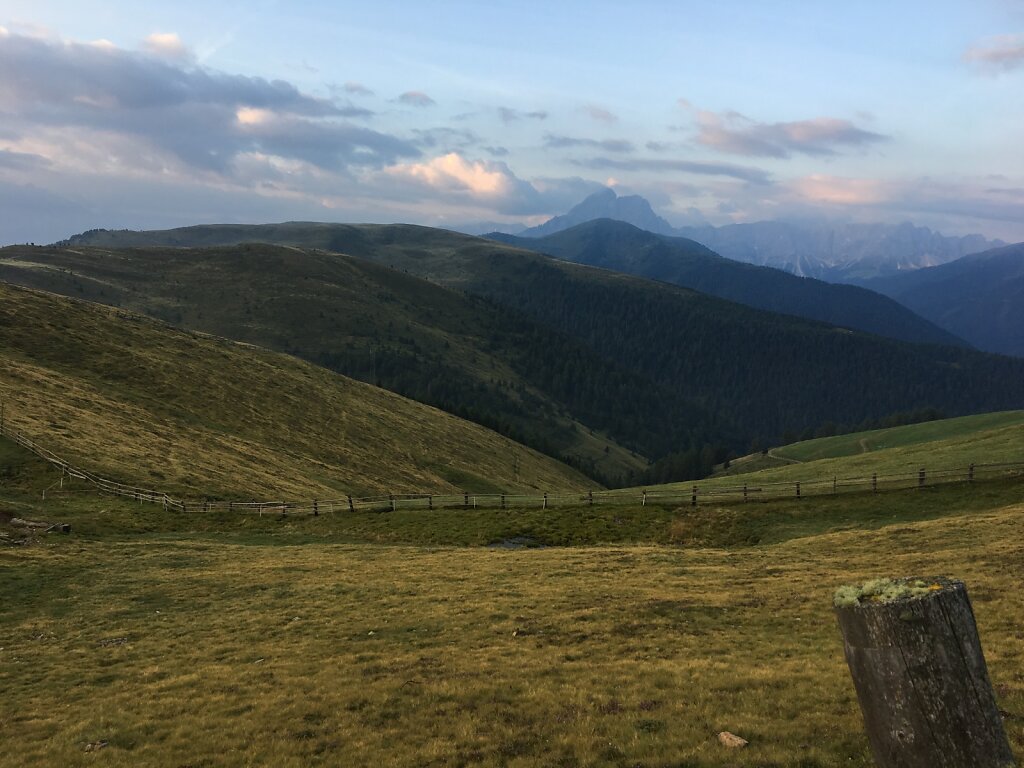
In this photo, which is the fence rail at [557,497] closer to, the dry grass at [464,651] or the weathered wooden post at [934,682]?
the dry grass at [464,651]

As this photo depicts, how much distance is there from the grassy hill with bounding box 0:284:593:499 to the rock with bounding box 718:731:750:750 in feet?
159

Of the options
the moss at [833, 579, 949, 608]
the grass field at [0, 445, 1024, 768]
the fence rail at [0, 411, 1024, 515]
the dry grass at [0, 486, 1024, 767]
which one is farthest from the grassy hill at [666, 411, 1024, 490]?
the moss at [833, 579, 949, 608]

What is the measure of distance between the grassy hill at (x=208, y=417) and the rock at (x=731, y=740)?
4835 centimetres

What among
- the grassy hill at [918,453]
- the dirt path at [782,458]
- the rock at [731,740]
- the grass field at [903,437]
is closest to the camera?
the rock at [731,740]

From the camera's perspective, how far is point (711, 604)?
80.0 ft

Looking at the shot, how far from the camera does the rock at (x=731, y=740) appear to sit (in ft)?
41.2

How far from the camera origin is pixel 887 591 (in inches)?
339

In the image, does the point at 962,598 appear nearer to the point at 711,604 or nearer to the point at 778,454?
the point at 711,604

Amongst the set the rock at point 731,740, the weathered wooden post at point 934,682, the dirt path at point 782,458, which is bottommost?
the dirt path at point 782,458

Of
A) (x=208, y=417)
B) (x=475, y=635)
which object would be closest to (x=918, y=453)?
(x=475, y=635)

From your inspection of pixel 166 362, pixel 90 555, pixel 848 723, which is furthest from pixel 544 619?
pixel 166 362

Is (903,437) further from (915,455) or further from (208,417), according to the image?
(208,417)

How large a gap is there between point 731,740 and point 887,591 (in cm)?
636

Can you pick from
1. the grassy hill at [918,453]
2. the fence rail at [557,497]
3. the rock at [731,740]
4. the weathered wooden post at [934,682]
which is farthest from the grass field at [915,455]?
the weathered wooden post at [934,682]
